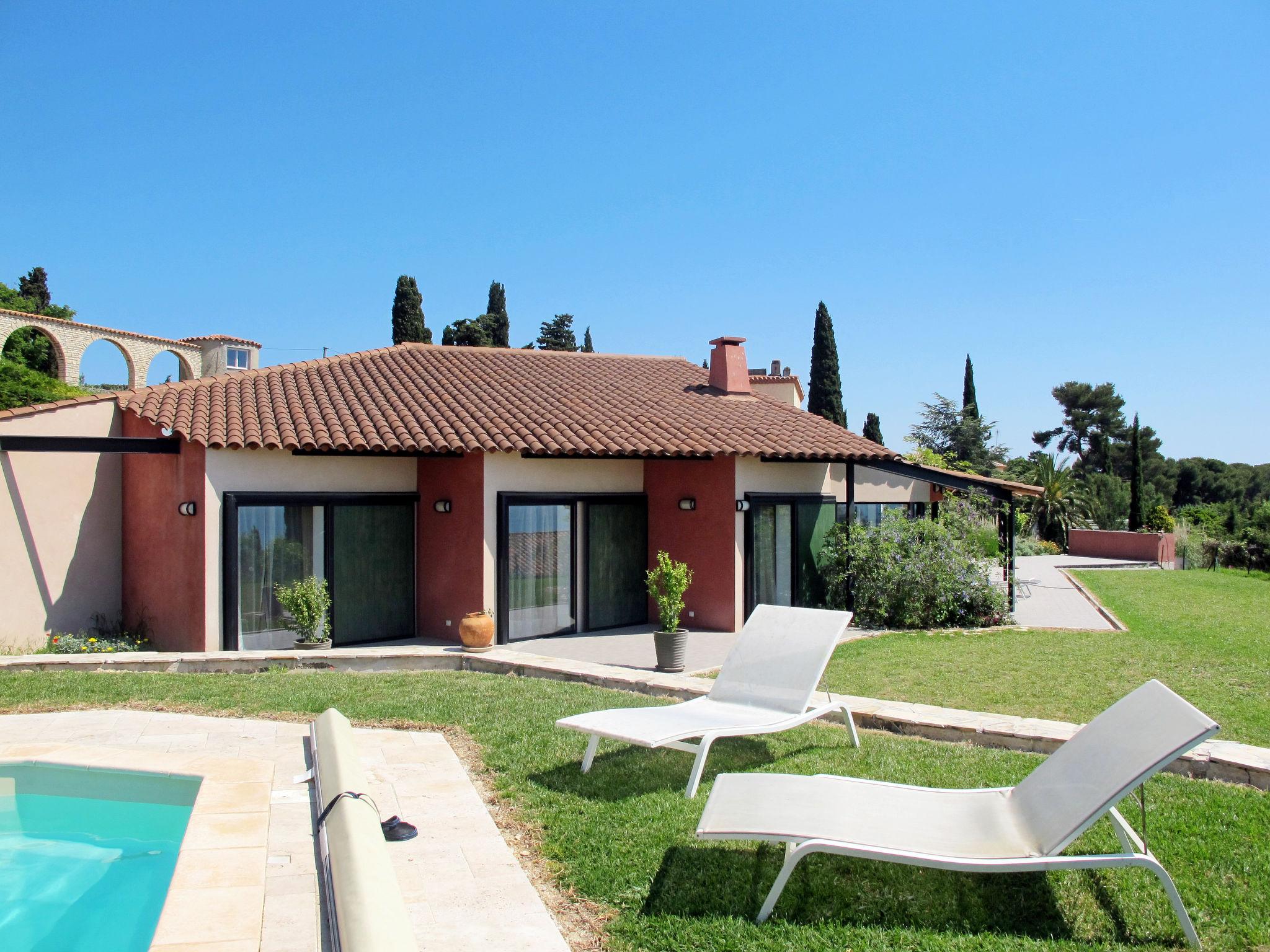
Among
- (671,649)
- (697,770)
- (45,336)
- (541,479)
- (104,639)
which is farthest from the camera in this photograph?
(45,336)

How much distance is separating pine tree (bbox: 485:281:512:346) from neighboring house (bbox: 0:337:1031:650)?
1080 inches

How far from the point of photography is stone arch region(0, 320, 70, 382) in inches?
1284

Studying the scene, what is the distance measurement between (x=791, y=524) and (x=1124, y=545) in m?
28.4

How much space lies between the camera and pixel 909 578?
56.3 ft

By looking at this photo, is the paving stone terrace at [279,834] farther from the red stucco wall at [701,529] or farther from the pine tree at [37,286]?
the pine tree at [37,286]

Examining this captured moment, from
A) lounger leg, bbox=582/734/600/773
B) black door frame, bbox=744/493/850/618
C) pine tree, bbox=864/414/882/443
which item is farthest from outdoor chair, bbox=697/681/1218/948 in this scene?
pine tree, bbox=864/414/882/443

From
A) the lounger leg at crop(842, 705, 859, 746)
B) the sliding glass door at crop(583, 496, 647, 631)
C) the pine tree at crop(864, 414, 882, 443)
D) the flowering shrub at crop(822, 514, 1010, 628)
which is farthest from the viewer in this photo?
the pine tree at crop(864, 414, 882, 443)

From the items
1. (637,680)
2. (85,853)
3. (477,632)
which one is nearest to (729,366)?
(477,632)

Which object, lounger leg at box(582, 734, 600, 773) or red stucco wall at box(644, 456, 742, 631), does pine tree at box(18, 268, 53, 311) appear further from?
lounger leg at box(582, 734, 600, 773)

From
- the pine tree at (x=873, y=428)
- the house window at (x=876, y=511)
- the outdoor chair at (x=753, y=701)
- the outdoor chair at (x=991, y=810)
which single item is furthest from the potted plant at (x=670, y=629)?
the pine tree at (x=873, y=428)

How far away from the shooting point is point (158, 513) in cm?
1409

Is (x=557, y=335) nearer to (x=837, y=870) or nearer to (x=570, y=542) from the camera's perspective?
(x=570, y=542)

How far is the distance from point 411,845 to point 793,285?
2317 centimetres

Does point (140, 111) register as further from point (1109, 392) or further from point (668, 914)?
point (1109, 392)
